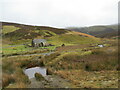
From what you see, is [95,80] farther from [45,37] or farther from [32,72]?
[45,37]

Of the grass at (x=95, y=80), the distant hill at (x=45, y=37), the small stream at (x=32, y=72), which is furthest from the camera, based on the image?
the distant hill at (x=45, y=37)

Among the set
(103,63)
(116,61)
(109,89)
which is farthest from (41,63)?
(109,89)

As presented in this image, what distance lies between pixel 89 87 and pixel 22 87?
478cm

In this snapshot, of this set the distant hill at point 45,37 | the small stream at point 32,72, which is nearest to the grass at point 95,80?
the small stream at point 32,72

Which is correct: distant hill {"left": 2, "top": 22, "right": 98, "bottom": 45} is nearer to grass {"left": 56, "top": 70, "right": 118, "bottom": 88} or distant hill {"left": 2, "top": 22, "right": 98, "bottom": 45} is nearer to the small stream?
the small stream

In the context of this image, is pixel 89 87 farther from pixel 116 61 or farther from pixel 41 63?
pixel 41 63

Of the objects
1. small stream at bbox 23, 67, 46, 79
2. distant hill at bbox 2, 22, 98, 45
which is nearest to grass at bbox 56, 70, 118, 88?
small stream at bbox 23, 67, 46, 79

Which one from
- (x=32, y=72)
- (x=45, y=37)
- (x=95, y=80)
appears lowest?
(x=32, y=72)

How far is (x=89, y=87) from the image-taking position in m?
8.77

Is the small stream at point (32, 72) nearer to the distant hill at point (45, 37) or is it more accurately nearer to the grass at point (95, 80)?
the grass at point (95, 80)

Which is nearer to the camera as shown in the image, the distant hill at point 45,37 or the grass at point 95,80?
the grass at point 95,80

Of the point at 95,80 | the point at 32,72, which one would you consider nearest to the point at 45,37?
the point at 32,72

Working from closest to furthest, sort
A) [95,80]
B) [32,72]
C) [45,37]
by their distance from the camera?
[95,80]
[32,72]
[45,37]

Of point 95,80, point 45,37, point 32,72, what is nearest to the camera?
point 95,80
